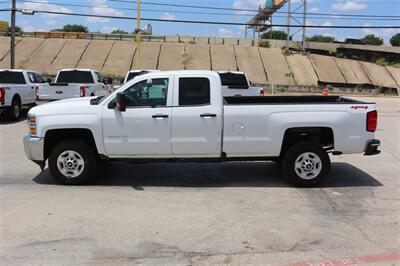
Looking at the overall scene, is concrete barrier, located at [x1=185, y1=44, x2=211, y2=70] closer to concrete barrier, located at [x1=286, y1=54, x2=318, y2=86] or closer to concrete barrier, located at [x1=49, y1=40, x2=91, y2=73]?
concrete barrier, located at [x1=286, y1=54, x2=318, y2=86]

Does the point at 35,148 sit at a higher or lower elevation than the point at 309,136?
lower

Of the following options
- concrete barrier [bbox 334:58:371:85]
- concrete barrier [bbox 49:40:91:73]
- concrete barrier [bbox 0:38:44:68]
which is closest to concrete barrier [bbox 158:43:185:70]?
concrete barrier [bbox 49:40:91:73]

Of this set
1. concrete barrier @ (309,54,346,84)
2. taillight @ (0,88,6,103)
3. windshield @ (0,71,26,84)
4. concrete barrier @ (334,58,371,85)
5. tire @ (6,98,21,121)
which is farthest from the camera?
concrete barrier @ (334,58,371,85)

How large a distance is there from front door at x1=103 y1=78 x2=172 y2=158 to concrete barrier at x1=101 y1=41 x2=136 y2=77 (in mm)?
43471

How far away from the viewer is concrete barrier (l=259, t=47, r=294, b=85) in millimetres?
51906

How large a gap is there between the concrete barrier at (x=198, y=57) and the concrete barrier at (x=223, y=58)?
0.60m

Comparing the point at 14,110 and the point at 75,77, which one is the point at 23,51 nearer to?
the point at 75,77

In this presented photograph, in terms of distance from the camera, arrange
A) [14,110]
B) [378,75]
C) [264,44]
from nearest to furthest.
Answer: [14,110]
[378,75]
[264,44]

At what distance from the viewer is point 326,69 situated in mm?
56062

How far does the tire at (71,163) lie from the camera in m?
7.95

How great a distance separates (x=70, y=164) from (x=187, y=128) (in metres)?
2.00

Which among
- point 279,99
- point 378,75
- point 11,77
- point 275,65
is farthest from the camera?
point 275,65

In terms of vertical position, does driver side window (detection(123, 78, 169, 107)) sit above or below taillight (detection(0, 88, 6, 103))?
above

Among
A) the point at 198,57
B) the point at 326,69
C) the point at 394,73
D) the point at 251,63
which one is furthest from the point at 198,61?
the point at 394,73
